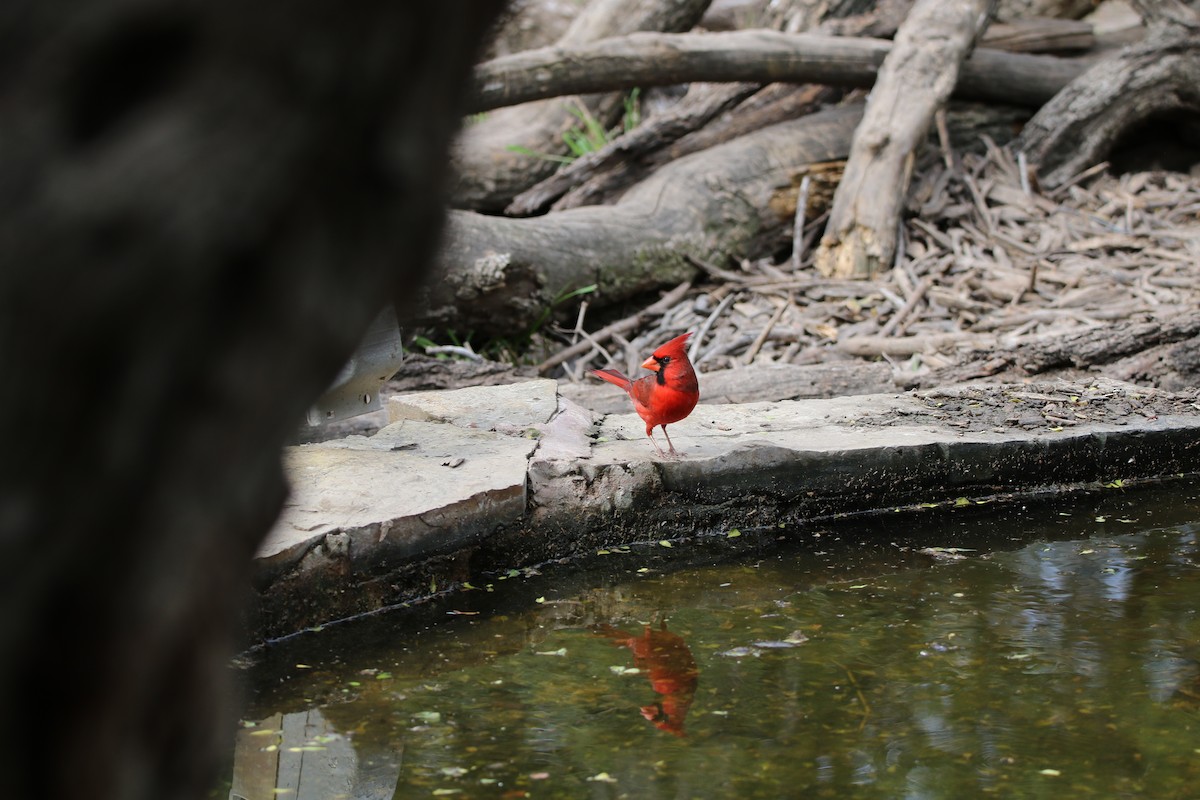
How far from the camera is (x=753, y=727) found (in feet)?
10.4

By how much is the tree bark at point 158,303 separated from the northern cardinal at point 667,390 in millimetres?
3832

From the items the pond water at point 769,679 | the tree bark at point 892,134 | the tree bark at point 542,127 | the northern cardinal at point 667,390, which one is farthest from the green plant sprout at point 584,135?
the pond water at point 769,679

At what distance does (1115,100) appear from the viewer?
9.77 metres

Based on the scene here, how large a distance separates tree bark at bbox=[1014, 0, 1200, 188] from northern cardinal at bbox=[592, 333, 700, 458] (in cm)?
631

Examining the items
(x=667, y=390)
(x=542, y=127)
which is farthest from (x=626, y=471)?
(x=542, y=127)

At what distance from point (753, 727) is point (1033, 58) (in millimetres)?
9101

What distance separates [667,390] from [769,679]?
5.20 feet

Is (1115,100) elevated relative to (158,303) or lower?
elevated

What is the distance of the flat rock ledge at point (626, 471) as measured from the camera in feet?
12.9

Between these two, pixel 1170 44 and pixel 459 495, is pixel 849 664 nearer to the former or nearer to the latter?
pixel 459 495

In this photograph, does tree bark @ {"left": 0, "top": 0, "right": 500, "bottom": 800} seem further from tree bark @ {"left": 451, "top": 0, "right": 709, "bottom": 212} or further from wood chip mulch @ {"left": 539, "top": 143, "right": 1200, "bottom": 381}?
tree bark @ {"left": 451, "top": 0, "right": 709, "bottom": 212}

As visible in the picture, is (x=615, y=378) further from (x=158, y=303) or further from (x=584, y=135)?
(x=584, y=135)

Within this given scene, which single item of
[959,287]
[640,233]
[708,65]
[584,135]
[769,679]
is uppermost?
[708,65]

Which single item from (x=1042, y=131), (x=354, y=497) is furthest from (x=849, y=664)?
(x=1042, y=131)
